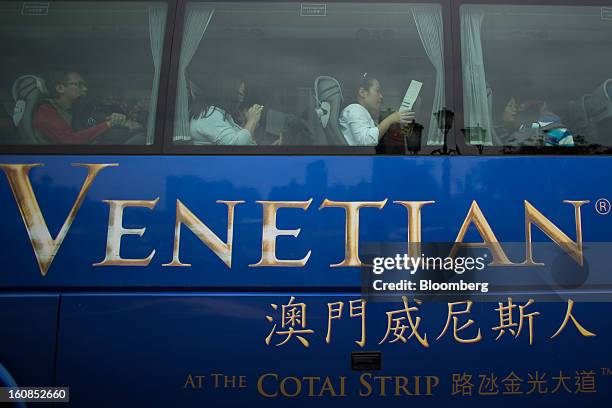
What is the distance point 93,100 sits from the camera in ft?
9.09

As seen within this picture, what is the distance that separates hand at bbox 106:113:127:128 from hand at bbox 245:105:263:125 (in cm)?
77

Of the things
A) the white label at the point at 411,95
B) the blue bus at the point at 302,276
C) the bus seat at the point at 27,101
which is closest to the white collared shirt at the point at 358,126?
the blue bus at the point at 302,276

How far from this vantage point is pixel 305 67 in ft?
9.11

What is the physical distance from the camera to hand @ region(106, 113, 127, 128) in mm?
2699

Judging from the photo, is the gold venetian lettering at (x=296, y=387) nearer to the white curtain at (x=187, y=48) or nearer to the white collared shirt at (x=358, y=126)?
the white collared shirt at (x=358, y=126)

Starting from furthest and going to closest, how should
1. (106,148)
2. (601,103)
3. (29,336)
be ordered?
(601,103), (106,148), (29,336)

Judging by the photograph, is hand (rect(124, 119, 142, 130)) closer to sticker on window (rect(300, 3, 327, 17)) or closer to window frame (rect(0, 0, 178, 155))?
window frame (rect(0, 0, 178, 155))

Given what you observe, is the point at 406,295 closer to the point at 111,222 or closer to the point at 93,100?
the point at 111,222

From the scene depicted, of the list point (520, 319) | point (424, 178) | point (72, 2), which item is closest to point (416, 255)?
point (424, 178)

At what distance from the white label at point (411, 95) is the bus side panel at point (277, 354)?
123cm

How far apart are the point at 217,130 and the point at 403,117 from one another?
46.0 inches

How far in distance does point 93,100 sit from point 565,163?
2.91 metres

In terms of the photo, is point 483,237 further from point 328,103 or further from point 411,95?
point 328,103

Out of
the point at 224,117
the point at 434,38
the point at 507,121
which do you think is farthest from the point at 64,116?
the point at 507,121
